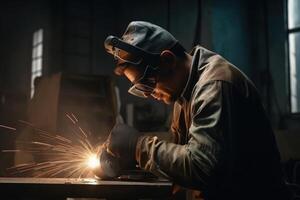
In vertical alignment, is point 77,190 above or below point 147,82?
below

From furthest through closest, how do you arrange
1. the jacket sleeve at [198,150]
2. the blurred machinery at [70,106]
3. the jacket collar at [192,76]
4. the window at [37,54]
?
the window at [37,54]
the blurred machinery at [70,106]
the jacket collar at [192,76]
the jacket sleeve at [198,150]

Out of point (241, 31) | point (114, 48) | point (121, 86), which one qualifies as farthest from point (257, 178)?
point (121, 86)

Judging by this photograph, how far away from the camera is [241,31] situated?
6305 millimetres

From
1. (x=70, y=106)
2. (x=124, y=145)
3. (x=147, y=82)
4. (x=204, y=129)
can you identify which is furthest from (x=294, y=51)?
(x=204, y=129)

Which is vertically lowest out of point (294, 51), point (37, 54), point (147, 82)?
point (147, 82)

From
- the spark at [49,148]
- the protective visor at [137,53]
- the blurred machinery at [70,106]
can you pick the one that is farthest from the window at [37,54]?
the protective visor at [137,53]

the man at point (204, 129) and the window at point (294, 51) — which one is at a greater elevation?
the window at point (294, 51)

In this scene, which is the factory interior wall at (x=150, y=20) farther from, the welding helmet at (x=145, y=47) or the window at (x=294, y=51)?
the welding helmet at (x=145, y=47)

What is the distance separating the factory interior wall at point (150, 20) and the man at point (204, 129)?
9.48 feet

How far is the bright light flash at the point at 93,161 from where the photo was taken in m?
2.74

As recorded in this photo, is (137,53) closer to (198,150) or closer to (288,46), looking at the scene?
(198,150)

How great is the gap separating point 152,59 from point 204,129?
516 millimetres

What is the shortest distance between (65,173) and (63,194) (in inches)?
110

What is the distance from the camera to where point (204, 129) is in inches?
72.9
